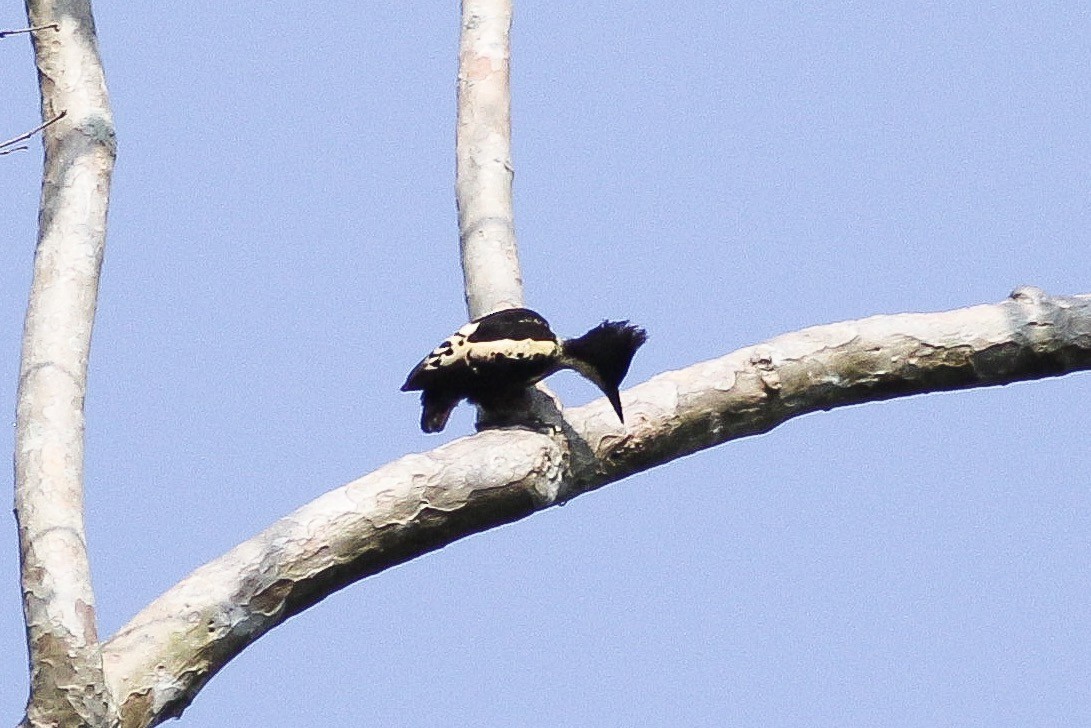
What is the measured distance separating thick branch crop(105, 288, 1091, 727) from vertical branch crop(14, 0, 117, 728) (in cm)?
13

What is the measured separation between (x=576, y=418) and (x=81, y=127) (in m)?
1.72

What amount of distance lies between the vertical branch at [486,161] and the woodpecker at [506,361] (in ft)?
0.68

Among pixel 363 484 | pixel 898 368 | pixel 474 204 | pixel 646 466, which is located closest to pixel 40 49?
pixel 474 204

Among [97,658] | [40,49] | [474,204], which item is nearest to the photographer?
[97,658]

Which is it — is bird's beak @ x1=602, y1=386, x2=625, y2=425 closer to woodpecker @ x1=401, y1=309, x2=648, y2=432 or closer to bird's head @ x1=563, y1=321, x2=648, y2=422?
woodpecker @ x1=401, y1=309, x2=648, y2=432

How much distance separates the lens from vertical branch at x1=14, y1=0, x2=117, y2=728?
3498 millimetres

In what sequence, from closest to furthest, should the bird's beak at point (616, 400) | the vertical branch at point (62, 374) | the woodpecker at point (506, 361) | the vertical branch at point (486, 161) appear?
the vertical branch at point (62, 374) → the bird's beak at point (616, 400) → the woodpecker at point (506, 361) → the vertical branch at point (486, 161)

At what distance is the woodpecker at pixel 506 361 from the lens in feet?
15.7

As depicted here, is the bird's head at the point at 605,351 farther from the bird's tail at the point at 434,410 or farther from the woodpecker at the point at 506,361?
the bird's tail at the point at 434,410

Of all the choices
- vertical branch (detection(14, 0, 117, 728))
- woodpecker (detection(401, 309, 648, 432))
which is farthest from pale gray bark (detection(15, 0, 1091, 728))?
woodpecker (detection(401, 309, 648, 432))

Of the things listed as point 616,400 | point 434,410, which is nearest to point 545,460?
point 616,400

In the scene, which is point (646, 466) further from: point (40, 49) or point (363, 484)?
point (40, 49)

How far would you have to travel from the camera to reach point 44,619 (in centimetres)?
351

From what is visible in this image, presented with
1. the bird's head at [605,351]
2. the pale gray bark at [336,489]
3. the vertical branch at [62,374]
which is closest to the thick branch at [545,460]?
the pale gray bark at [336,489]
